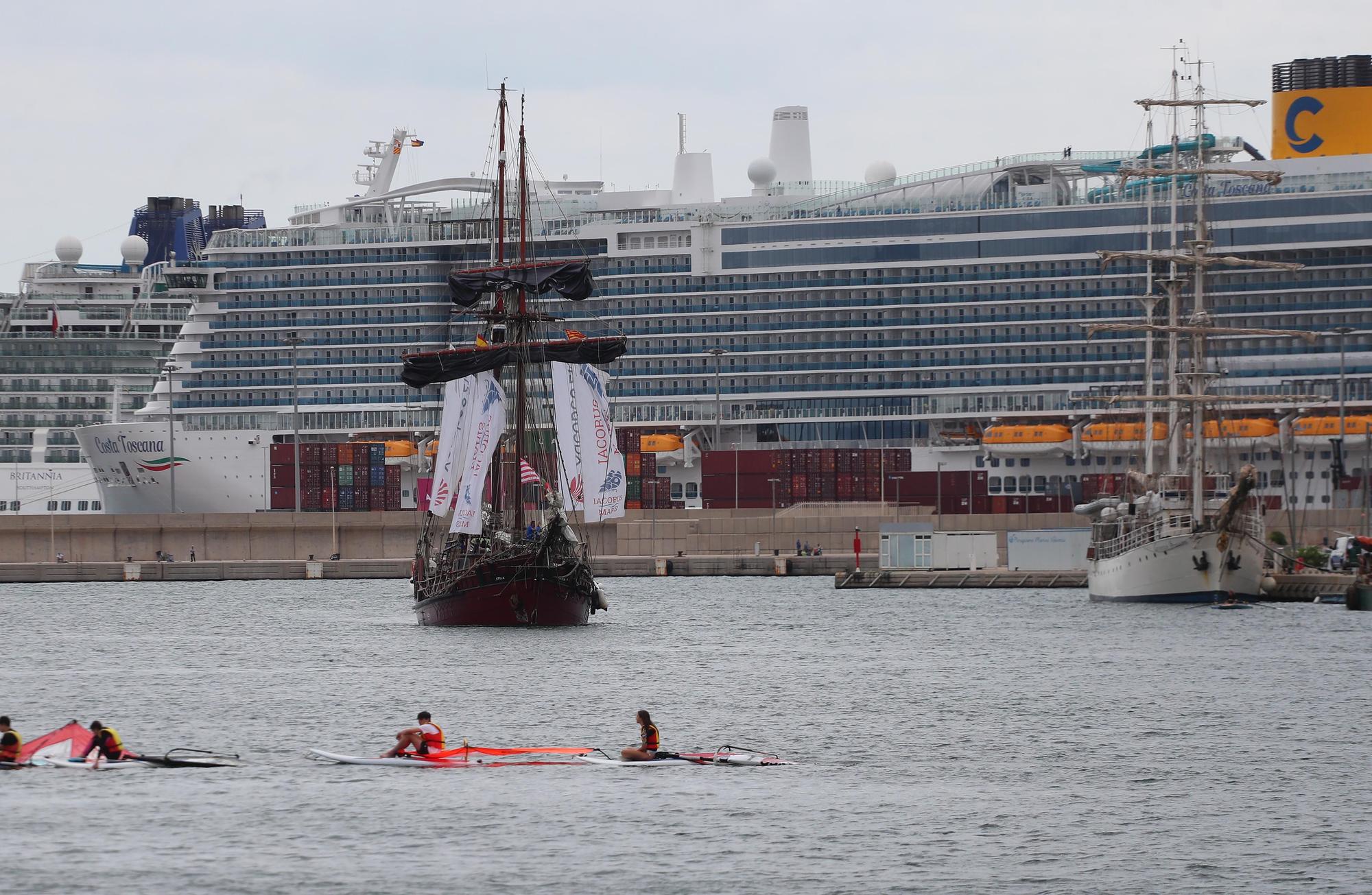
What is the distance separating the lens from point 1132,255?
3905 inches

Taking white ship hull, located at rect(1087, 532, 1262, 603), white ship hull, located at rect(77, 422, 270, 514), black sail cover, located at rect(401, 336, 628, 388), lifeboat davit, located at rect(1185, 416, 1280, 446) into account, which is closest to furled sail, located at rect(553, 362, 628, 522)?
black sail cover, located at rect(401, 336, 628, 388)

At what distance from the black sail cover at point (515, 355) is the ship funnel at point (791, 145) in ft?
215

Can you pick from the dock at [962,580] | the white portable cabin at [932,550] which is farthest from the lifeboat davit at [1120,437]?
the white portable cabin at [932,550]

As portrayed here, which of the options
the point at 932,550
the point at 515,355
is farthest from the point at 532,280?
the point at 932,550

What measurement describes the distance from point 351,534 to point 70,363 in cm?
3517

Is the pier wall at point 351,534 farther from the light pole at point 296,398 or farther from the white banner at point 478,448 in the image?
the white banner at point 478,448

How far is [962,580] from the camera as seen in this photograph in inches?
4163

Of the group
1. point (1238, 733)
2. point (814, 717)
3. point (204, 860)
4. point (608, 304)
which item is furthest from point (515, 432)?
point (608, 304)

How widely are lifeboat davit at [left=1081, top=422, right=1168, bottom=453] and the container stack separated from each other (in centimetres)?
4085

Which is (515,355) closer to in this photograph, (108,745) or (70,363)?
(108,745)

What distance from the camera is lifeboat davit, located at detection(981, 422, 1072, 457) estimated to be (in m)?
122

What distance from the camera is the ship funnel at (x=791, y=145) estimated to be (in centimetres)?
14425

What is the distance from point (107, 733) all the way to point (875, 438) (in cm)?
8784

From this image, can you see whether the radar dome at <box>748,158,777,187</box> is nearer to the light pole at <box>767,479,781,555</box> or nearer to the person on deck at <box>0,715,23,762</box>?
the light pole at <box>767,479,781,555</box>
